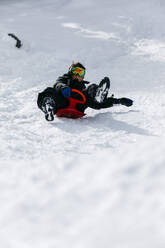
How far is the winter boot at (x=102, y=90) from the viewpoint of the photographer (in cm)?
484

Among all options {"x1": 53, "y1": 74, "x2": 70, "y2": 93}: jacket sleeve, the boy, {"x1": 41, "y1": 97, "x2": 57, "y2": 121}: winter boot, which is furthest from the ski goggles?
{"x1": 41, "y1": 97, "x2": 57, "y2": 121}: winter boot

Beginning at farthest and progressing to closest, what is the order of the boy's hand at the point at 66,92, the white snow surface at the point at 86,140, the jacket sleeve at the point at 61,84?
the jacket sleeve at the point at 61,84 < the boy's hand at the point at 66,92 < the white snow surface at the point at 86,140

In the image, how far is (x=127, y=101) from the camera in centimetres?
504

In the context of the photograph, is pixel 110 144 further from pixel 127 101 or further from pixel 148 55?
pixel 148 55

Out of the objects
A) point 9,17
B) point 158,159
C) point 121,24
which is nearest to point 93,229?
point 158,159

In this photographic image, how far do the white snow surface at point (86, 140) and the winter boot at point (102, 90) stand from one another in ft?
1.02

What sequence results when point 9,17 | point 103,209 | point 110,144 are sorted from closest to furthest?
point 103,209
point 110,144
point 9,17

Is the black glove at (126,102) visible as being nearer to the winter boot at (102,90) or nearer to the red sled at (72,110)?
the winter boot at (102,90)

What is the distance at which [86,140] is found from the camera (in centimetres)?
414

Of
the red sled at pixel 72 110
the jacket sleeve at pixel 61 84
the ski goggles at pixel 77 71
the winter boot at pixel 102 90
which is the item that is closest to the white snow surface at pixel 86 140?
the red sled at pixel 72 110

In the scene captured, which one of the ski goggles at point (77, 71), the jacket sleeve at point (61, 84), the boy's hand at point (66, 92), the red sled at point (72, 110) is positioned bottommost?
the red sled at point (72, 110)

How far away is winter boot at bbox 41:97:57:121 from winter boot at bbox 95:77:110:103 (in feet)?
2.14

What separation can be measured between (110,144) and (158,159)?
4.94ft

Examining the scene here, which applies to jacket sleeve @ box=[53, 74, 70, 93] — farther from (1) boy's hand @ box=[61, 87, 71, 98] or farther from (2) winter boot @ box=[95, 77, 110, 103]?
(2) winter boot @ box=[95, 77, 110, 103]
